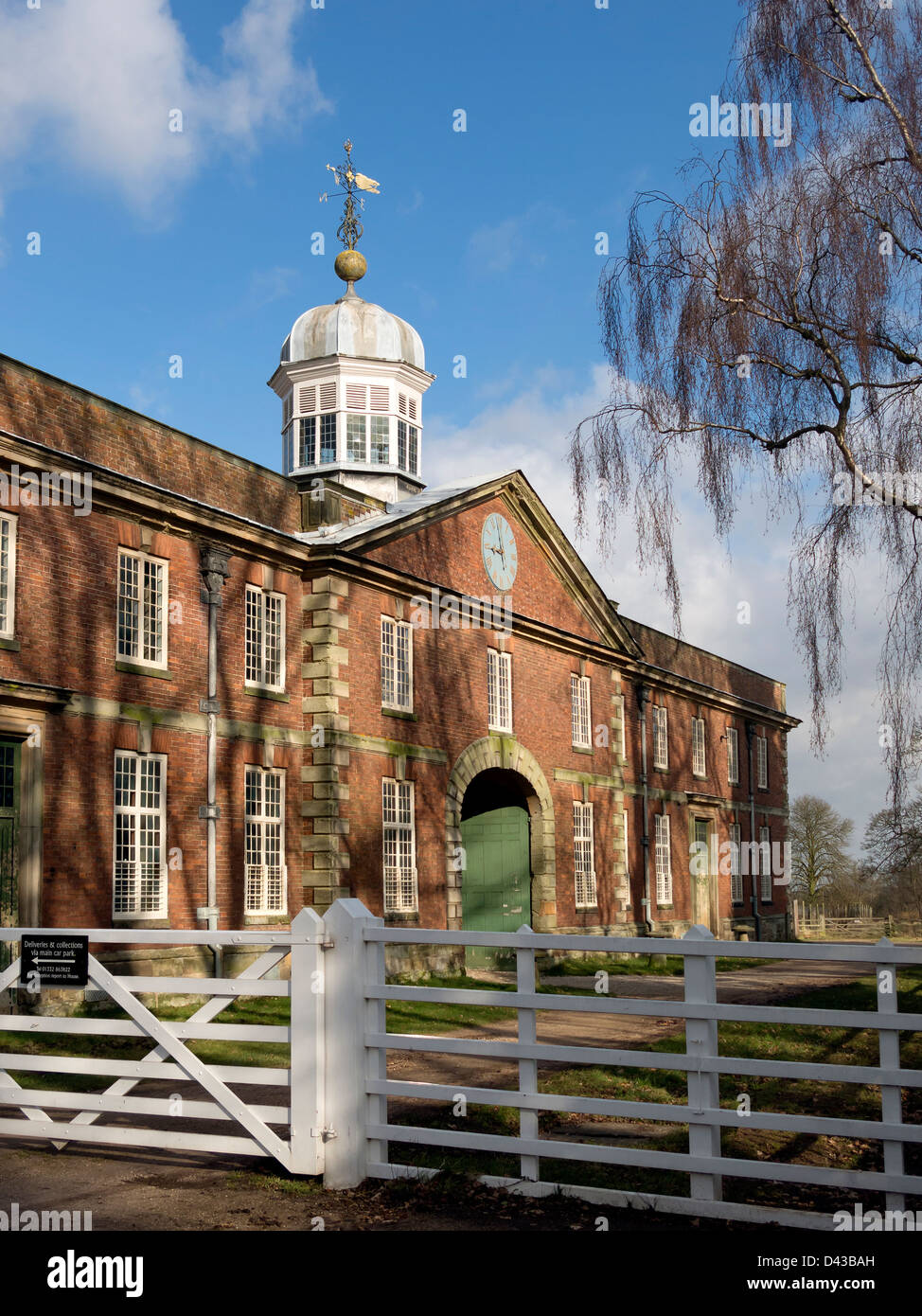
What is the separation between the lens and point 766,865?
149 ft

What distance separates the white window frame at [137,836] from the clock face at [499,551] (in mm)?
10564

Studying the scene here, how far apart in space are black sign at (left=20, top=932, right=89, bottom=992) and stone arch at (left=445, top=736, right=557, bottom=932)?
630 inches

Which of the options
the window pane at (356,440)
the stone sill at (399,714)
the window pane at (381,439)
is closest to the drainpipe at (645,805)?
the window pane at (381,439)

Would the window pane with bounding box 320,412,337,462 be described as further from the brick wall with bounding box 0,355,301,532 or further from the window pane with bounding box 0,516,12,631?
the window pane with bounding box 0,516,12,631

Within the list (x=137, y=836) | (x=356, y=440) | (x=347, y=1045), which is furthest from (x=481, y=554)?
(x=347, y=1045)

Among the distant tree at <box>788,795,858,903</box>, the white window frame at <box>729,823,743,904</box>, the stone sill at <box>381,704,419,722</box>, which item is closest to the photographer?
the stone sill at <box>381,704,419,722</box>

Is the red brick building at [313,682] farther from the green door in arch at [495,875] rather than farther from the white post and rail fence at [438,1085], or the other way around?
the white post and rail fence at [438,1085]

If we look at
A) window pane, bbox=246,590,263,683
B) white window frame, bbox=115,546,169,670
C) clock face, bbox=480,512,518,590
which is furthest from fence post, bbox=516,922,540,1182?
clock face, bbox=480,512,518,590

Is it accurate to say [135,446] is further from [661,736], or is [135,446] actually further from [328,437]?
[661,736]

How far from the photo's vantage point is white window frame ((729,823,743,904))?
41719 mm

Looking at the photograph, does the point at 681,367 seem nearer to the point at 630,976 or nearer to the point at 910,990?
the point at 910,990

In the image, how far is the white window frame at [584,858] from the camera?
30.3 meters

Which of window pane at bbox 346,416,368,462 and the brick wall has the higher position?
window pane at bbox 346,416,368,462

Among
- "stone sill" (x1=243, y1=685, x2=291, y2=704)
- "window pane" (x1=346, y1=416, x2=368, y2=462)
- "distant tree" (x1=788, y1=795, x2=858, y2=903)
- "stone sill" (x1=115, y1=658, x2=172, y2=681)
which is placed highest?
"window pane" (x1=346, y1=416, x2=368, y2=462)
